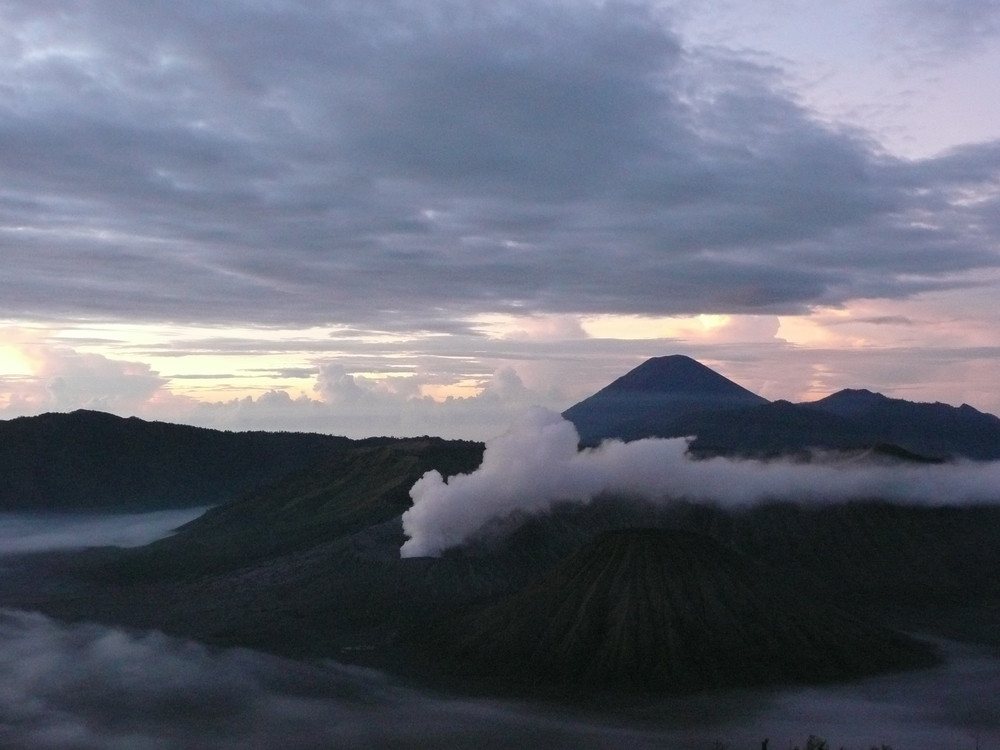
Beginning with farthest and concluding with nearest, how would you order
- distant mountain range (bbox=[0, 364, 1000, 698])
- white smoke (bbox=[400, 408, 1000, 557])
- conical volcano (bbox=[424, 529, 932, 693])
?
white smoke (bbox=[400, 408, 1000, 557]) < distant mountain range (bbox=[0, 364, 1000, 698]) < conical volcano (bbox=[424, 529, 932, 693])

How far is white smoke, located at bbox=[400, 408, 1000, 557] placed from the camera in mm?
125250

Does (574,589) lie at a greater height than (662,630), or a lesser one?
greater

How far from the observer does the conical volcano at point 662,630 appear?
84625 mm

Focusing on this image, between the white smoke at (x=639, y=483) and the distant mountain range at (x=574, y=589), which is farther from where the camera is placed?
the white smoke at (x=639, y=483)

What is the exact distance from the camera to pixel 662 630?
8806cm

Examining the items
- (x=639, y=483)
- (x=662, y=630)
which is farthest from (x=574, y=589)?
(x=639, y=483)

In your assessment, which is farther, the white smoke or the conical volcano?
the white smoke

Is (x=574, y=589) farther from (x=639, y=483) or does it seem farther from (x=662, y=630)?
(x=639, y=483)

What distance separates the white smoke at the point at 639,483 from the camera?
125250 mm

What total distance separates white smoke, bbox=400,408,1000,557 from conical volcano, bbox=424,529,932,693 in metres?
26.7

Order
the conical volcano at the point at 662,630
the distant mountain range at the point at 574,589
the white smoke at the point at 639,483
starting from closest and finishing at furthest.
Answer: the conical volcano at the point at 662,630, the distant mountain range at the point at 574,589, the white smoke at the point at 639,483

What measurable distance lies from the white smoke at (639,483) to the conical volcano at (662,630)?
87.5 feet

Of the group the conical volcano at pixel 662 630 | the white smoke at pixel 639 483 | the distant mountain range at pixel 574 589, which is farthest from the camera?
the white smoke at pixel 639 483

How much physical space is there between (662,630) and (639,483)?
2349 inches
